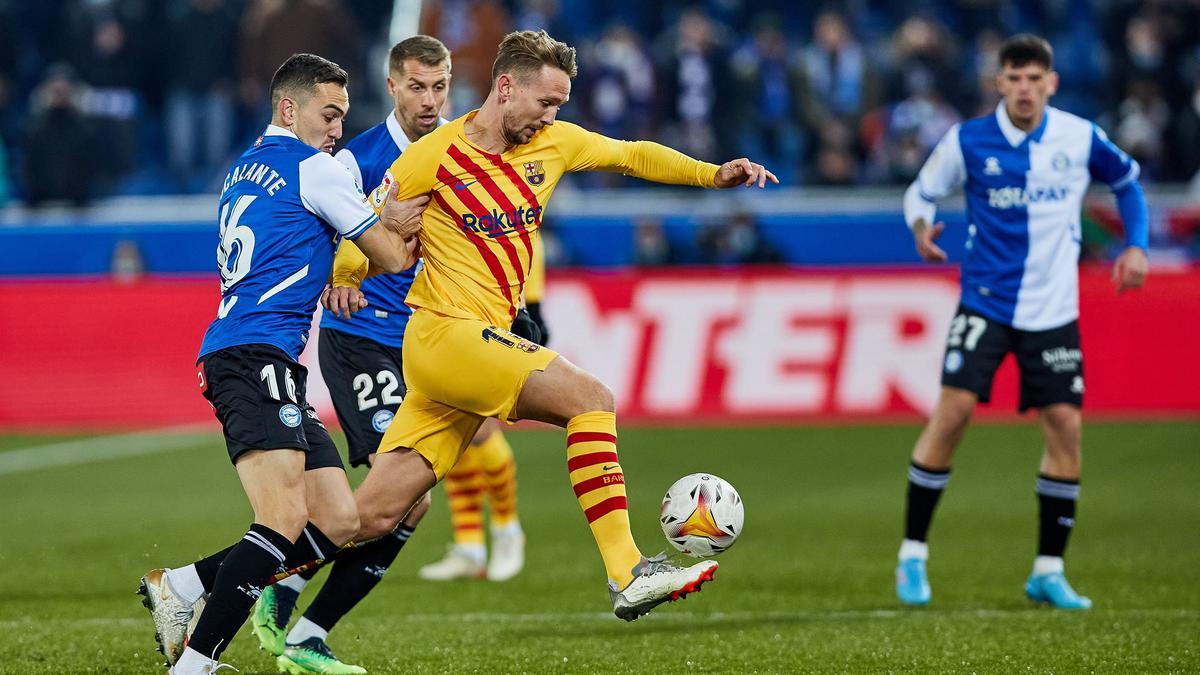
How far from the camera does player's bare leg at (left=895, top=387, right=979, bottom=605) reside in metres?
7.83

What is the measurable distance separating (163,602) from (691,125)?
1332 cm

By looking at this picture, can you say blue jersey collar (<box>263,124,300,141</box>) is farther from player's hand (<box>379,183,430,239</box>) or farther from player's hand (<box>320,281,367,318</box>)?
player's hand (<box>320,281,367,318</box>)

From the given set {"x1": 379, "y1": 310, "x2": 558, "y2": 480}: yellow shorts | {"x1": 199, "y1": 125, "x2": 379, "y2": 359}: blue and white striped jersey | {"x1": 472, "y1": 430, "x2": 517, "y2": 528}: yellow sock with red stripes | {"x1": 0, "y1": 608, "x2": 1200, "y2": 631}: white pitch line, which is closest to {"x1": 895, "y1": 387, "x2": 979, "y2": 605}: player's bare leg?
{"x1": 0, "y1": 608, "x2": 1200, "y2": 631}: white pitch line

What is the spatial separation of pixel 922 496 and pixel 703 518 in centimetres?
233

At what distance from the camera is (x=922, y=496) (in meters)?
7.97

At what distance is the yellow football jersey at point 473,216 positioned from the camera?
6090mm

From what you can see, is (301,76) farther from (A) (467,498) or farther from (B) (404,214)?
(A) (467,498)

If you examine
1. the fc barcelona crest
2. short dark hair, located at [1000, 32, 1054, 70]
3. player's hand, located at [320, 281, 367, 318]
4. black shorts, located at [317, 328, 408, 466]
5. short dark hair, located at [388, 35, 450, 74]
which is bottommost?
black shorts, located at [317, 328, 408, 466]

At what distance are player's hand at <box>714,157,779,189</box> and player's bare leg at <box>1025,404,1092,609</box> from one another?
243 cm

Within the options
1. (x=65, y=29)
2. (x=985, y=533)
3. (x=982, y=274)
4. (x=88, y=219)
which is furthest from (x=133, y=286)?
(x=982, y=274)

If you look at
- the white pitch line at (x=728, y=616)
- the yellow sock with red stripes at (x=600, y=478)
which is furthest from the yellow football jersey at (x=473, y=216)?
the white pitch line at (x=728, y=616)

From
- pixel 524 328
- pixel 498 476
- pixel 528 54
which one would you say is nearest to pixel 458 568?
pixel 498 476

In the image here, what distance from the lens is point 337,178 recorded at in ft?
19.2

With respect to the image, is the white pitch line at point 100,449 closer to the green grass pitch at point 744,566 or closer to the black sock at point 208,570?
the green grass pitch at point 744,566
